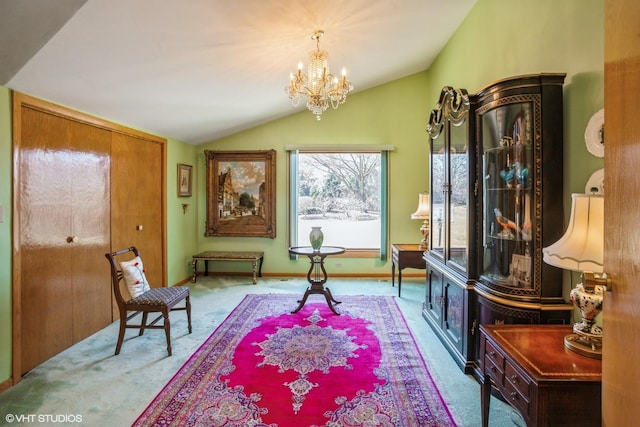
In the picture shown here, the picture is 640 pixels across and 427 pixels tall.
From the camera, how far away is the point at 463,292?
2.73 meters

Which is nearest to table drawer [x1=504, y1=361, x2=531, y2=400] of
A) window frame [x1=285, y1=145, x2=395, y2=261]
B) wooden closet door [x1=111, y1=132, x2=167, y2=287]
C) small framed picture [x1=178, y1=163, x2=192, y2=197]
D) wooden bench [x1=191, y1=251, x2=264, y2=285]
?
wooden closet door [x1=111, y1=132, x2=167, y2=287]

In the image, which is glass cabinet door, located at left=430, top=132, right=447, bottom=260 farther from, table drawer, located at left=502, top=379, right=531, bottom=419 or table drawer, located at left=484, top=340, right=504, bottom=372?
table drawer, located at left=502, top=379, right=531, bottom=419

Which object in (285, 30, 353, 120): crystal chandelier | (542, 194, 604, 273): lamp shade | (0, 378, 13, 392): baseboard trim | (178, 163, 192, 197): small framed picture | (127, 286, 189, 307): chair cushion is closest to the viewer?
(542, 194, 604, 273): lamp shade

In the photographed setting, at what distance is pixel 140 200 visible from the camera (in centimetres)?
427

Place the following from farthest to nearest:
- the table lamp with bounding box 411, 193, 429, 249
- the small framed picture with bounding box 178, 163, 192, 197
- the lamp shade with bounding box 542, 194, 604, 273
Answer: the small framed picture with bounding box 178, 163, 192, 197 < the table lamp with bounding box 411, 193, 429, 249 < the lamp shade with bounding box 542, 194, 604, 273

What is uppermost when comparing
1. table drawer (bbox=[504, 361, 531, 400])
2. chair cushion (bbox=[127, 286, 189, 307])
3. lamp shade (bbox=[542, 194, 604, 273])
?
lamp shade (bbox=[542, 194, 604, 273])

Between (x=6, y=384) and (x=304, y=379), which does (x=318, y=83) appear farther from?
(x=6, y=384)

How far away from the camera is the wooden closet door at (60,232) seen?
265 cm

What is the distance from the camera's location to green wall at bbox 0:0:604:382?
6.81ft

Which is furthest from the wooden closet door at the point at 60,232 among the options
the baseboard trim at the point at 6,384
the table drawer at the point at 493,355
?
the table drawer at the point at 493,355

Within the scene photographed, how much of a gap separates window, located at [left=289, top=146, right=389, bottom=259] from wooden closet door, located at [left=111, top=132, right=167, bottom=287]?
2043 millimetres

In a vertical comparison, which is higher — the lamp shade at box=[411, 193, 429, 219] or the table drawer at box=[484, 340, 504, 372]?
the lamp shade at box=[411, 193, 429, 219]

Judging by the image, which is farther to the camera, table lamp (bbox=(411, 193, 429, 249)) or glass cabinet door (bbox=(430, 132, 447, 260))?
table lamp (bbox=(411, 193, 429, 249))

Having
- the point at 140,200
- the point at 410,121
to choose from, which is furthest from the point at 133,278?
the point at 410,121
